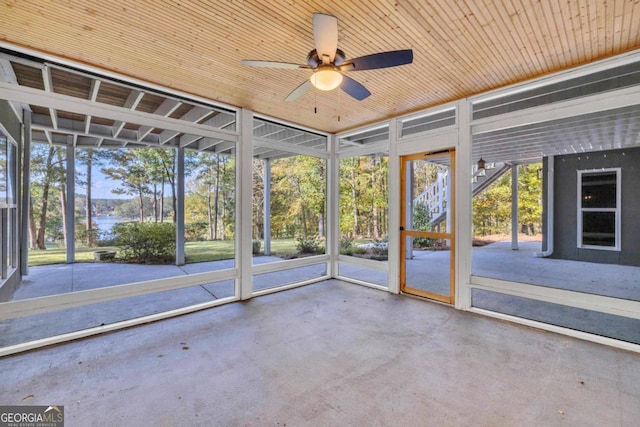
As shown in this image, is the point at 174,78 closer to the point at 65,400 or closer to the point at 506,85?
the point at 65,400

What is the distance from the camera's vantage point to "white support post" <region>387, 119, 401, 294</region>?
15.6 ft

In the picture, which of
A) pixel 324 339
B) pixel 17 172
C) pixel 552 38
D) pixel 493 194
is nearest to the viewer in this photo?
pixel 552 38

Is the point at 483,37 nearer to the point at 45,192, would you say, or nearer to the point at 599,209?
the point at 45,192

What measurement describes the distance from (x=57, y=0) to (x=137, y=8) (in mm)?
557

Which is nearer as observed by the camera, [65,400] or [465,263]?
[65,400]

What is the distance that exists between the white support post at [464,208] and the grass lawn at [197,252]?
3.11 meters

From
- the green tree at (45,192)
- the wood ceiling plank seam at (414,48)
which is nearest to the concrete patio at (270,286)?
the green tree at (45,192)

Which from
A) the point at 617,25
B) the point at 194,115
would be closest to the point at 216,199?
the point at 194,115

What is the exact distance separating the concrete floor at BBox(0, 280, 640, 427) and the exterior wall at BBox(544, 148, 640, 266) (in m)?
5.36

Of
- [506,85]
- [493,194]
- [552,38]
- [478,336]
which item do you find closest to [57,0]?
[552,38]

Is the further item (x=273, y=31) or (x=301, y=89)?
(x=301, y=89)

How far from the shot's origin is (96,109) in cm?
318

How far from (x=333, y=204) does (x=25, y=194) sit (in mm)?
4700

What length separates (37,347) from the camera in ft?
9.34
